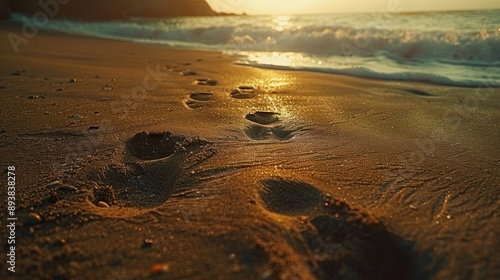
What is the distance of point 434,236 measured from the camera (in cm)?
126

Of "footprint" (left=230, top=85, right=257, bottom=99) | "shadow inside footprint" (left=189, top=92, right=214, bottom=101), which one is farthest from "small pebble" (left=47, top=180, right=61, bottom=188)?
"footprint" (left=230, top=85, right=257, bottom=99)

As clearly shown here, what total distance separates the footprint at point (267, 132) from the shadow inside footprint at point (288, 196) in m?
0.68

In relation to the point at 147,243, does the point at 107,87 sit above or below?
above

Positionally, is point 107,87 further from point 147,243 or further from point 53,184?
point 147,243

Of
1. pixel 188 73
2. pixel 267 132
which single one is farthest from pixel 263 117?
pixel 188 73

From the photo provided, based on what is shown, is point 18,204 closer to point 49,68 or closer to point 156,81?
point 156,81

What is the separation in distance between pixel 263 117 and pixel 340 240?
1543mm

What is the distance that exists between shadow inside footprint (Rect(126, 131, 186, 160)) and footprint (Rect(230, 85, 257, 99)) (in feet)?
4.18

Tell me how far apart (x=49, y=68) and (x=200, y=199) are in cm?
383

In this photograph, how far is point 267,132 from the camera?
7.61ft

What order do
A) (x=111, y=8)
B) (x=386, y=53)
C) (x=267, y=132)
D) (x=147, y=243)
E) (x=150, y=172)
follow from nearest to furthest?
(x=147, y=243)
(x=150, y=172)
(x=267, y=132)
(x=386, y=53)
(x=111, y=8)

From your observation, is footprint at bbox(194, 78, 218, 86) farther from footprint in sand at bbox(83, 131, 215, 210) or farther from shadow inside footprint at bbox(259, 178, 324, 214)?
shadow inside footprint at bbox(259, 178, 324, 214)

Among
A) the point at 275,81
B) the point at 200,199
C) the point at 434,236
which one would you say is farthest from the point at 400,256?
the point at 275,81

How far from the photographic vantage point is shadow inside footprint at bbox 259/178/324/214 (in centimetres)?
140
